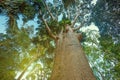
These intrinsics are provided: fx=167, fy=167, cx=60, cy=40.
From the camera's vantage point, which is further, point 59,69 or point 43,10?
point 43,10

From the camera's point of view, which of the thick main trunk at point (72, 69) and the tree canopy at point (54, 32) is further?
the tree canopy at point (54, 32)

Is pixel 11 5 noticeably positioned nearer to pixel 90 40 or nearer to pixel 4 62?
pixel 4 62

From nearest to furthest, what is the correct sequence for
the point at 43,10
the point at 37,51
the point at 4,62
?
the point at 43,10
the point at 4,62
the point at 37,51

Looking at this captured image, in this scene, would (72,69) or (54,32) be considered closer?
(72,69)

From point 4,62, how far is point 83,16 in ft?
21.8

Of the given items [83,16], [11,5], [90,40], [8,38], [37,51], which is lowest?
[37,51]

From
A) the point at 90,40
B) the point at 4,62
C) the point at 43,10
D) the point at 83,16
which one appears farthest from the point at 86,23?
the point at 4,62

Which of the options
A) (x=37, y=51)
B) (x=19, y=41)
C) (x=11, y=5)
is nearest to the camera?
(x=11, y=5)

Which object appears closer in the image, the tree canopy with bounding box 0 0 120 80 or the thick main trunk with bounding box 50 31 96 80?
the thick main trunk with bounding box 50 31 96 80

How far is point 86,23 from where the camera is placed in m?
12.6

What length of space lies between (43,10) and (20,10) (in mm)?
2411

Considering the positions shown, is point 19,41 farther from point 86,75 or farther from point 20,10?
point 86,75

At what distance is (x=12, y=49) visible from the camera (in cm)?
1266

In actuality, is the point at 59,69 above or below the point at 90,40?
above
